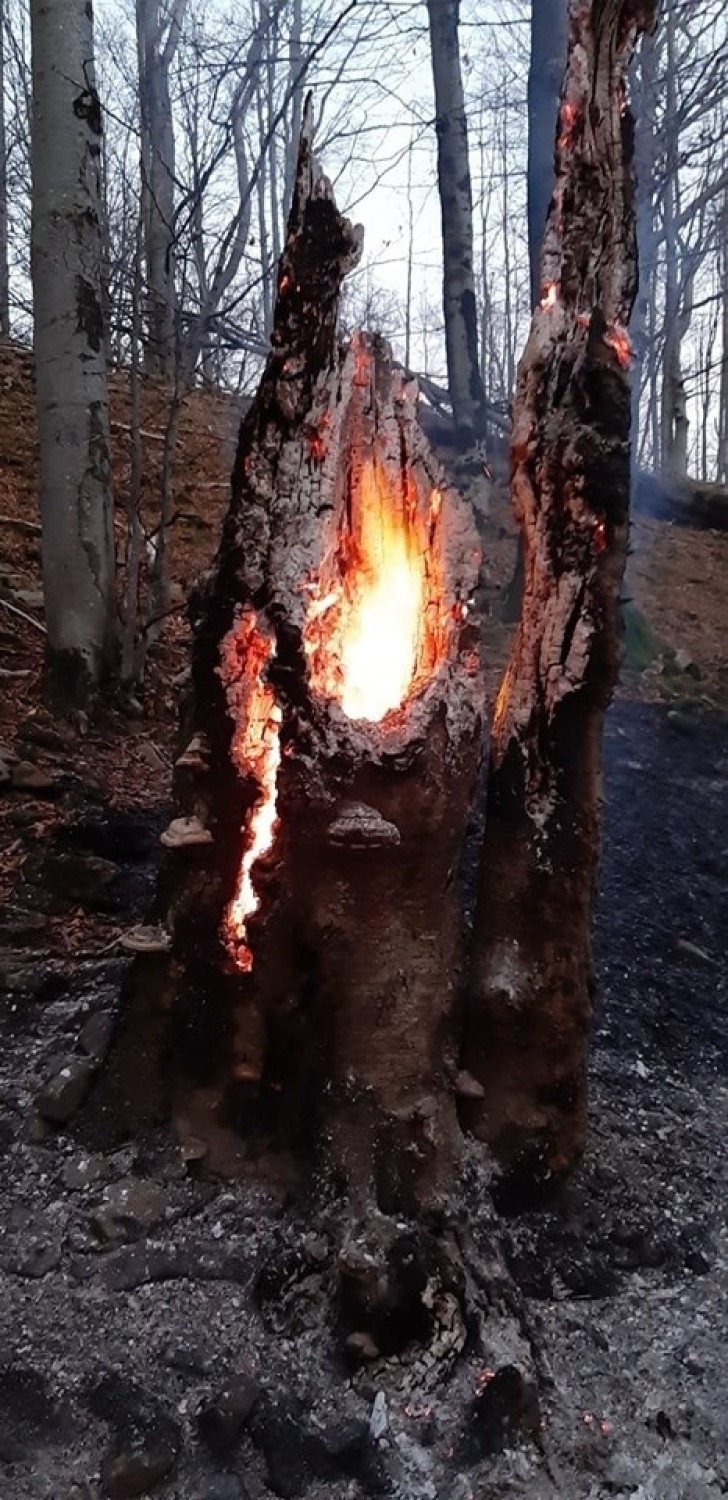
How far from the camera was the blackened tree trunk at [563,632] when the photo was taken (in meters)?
2.31

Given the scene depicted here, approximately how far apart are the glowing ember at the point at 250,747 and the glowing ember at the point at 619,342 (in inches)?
40.9

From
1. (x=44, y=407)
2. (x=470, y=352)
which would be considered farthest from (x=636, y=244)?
(x=470, y=352)

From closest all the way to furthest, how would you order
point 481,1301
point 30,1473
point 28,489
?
point 30,1473
point 481,1301
point 28,489

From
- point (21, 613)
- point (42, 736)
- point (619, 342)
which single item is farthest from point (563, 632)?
point (21, 613)

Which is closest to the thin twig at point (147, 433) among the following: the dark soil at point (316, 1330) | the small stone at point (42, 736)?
the small stone at point (42, 736)

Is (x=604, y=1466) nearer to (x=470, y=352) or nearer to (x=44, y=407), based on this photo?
(x=44, y=407)

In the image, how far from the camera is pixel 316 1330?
78.3 inches

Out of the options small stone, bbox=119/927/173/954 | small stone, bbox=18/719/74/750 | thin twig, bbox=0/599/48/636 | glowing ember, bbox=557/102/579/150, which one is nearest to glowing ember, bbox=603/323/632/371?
glowing ember, bbox=557/102/579/150

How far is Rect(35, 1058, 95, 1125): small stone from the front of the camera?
243 cm

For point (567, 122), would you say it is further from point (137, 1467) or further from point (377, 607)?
point (137, 1467)

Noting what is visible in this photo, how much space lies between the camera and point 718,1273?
87.6 inches

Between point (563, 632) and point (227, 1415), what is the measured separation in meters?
1.74

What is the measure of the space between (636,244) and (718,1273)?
2386mm

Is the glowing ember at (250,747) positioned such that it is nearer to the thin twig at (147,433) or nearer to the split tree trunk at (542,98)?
the split tree trunk at (542,98)
